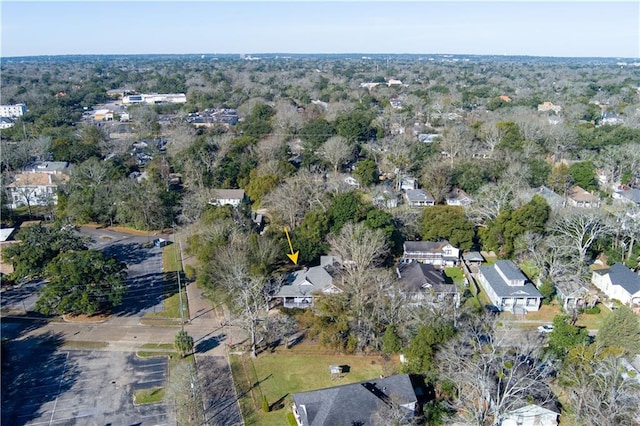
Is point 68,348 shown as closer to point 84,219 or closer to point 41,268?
point 41,268

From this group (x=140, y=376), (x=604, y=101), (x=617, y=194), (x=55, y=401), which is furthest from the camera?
(x=604, y=101)

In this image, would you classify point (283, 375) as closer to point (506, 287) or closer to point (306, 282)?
point (306, 282)

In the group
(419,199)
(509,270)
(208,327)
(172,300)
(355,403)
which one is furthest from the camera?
(419,199)

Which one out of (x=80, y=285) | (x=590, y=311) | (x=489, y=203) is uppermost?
(x=489, y=203)

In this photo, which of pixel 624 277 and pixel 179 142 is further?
pixel 179 142

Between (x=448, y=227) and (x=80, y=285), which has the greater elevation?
(x=448, y=227)

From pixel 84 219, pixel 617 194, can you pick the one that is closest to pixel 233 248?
pixel 84 219

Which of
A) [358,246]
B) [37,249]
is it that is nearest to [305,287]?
[358,246]
